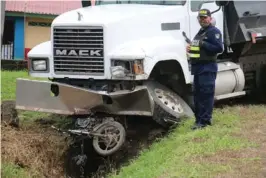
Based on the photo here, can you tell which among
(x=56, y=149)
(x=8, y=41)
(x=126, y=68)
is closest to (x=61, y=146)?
(x=56, y=149)

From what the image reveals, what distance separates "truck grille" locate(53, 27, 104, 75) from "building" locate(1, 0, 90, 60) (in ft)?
57.0

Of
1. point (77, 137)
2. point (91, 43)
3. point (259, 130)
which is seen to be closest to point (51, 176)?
point (77, 137)

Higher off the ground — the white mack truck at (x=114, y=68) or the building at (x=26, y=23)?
the building at (x=26, y=23)

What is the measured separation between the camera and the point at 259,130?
6.79 meters

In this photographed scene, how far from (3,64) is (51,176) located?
53.0ft

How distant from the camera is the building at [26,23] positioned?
950 inches

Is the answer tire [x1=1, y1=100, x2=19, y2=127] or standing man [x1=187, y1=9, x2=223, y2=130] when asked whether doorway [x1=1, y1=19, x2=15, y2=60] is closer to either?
tire [x1=1, y1=100, x2=19, y2=127]

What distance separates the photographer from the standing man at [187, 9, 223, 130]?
6.91 meters

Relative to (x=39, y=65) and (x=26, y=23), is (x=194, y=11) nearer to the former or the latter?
(x=39, y=65)

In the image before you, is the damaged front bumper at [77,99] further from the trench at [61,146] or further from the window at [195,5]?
the window at [195,5]

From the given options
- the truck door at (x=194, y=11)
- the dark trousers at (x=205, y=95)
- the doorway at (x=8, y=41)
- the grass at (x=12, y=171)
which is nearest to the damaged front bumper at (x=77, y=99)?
the dark trousers at (x=205, y=95)

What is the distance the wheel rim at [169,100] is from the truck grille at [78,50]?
0.98 m

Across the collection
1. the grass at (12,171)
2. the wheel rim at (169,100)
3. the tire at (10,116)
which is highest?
the wheel rim at (169,100)

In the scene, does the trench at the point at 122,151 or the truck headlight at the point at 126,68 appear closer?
the truck headlight at the point at 126,68
